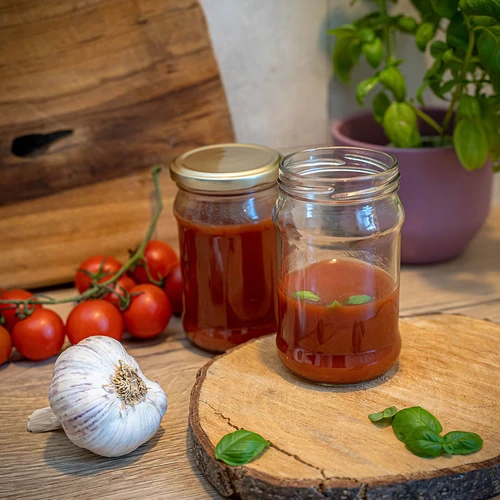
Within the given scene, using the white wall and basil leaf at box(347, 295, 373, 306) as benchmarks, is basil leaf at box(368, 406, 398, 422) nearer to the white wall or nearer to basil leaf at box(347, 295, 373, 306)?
basil leaf at box(347, 295, 373, 306)

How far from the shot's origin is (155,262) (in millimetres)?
1319

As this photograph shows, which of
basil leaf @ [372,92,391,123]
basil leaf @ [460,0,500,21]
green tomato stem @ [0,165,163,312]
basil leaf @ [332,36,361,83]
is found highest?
basil leaf @ [460,0,500,21]

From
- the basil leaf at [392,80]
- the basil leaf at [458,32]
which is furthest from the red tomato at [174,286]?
the basil leaf at [458,32]

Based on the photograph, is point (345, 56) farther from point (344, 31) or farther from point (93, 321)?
point (93, 321)

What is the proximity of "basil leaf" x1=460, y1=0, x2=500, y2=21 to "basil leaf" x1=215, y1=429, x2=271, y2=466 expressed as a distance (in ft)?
2.27

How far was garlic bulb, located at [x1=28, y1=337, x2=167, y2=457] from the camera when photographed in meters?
0.85

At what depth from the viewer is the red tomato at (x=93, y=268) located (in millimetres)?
1291

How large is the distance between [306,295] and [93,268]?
1.67 ft

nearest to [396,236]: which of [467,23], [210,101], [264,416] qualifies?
[264,416]

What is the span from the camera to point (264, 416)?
0.90m

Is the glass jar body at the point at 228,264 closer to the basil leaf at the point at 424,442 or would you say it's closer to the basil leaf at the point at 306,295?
the basil leaf at the point at 306,295

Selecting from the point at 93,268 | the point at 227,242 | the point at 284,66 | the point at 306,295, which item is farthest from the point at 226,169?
the point at 284,66

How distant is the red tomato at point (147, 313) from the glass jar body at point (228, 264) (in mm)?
54


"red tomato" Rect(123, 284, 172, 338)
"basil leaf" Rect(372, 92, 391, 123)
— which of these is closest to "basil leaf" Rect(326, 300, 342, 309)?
"red tomato" Rect(123, 284, 172, 338)
